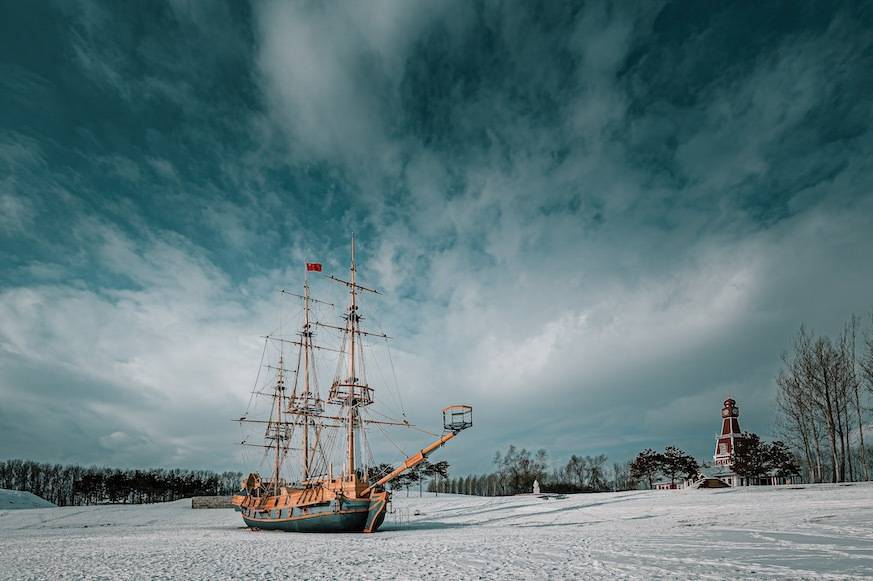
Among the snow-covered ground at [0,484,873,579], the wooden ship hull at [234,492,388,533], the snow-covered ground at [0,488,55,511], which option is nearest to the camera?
the snow-covered ground at [0,484,873,579]

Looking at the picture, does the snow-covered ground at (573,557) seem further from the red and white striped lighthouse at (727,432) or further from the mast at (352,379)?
the red and white striped lighthouse at (727,432)

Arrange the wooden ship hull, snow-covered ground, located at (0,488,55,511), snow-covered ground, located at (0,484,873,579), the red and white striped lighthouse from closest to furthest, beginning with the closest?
snow-covered ground, located at (0,484,873,579) → the wooden ship hull → the red and white striped lighthouse → snow-covered ground, located at (0,488,55,511)

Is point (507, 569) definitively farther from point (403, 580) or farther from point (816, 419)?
point (816, 419)

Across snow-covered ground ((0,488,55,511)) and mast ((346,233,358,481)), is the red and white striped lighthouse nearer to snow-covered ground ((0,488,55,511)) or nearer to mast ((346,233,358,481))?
mast ((346,233,358,481))

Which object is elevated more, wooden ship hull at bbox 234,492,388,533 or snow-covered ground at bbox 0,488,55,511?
wooden ship hull at bbox 234,492,388,533

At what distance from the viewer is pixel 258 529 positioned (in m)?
49.2

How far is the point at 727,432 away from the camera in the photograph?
88000 millimetres

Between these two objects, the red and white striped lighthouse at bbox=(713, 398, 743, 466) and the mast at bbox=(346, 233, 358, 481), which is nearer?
the mast at bbox=(346, 233, 358, 481)

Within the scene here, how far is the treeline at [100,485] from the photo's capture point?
132875 millimetres

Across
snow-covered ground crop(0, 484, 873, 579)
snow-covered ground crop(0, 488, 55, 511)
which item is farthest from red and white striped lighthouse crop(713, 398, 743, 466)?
snow-covered ground crop(0, 488, 55, 511)

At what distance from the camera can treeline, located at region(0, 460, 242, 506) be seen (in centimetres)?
13288

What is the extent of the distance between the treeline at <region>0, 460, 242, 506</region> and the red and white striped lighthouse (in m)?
131

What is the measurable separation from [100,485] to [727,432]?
146 meters

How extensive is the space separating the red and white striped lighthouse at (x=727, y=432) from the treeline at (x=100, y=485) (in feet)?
430
